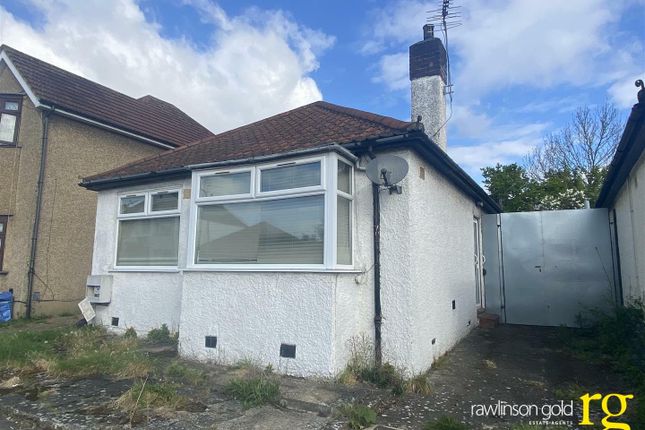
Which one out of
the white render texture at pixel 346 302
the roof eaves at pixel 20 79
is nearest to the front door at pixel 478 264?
the white render texture at pixel 346 302

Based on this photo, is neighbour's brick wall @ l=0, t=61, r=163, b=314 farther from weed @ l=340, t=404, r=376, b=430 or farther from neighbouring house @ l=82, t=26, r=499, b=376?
weed @ l=340, t=404, r=376, b=430

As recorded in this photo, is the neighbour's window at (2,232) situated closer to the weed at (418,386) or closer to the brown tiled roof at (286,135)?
the brown tiled roof at (286,135)

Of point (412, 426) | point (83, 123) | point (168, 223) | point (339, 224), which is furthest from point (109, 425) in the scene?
point (83, 123)

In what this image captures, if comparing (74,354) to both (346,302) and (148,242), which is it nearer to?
(148,242)

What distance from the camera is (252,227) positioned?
567cm

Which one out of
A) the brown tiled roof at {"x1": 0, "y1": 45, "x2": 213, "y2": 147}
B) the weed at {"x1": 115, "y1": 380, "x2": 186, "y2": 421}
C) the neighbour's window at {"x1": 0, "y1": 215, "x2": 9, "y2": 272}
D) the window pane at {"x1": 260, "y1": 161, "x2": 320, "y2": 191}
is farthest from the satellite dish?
the neighbour's window at {"x1": 0, "y1": 215, "x2": 9, "y2": 272}

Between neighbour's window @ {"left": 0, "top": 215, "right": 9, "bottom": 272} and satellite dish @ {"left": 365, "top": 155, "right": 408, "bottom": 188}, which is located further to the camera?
neighbour's window @ {"left": 0, "top": 215, "right": 9, "bottom": 272}

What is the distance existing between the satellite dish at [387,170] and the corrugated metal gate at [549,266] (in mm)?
5780

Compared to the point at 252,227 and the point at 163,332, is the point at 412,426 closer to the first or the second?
the point at 252,227

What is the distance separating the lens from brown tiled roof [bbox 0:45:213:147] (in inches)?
436

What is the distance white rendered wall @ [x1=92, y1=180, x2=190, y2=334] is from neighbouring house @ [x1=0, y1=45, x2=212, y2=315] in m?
3.49

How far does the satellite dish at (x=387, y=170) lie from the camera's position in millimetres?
5078

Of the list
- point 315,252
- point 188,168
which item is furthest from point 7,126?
point 315,252

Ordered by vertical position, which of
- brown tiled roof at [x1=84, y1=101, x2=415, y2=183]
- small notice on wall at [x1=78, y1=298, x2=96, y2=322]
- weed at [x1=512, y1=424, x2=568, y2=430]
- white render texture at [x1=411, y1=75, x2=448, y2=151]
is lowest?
weed at [x1=512, y1=424, x2=568, y2=430]
